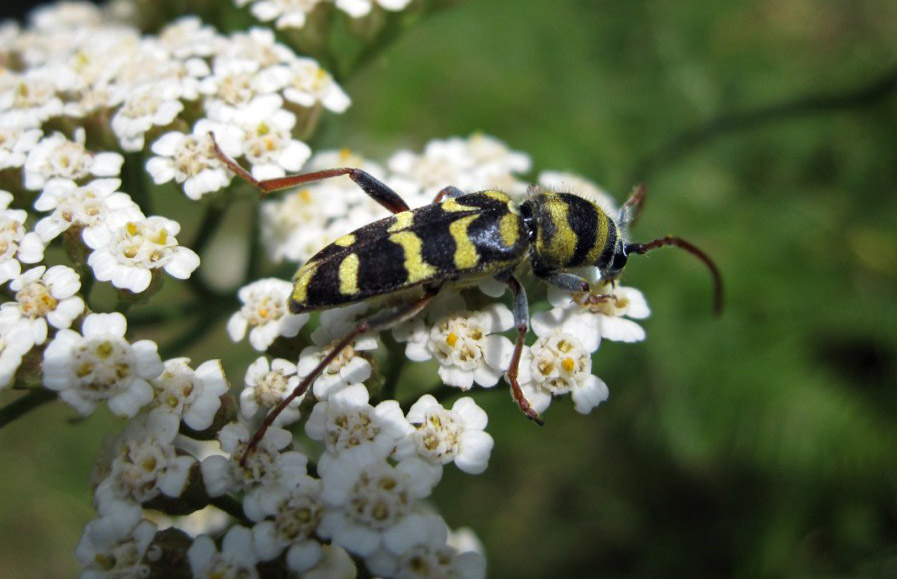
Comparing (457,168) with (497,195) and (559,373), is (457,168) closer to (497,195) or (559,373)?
(497,195)

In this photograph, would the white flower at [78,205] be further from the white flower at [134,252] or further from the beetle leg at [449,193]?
the beetle leg at [449,193]

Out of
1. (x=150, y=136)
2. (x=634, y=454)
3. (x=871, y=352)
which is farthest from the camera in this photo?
(x=634, y=454)

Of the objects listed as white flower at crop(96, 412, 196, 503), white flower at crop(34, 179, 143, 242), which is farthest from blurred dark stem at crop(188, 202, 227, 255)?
white flower at crop(96, 412, 196, 503)

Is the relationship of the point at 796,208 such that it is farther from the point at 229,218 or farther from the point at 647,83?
the point at 229,218

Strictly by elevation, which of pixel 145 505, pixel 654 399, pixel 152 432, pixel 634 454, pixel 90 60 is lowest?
pixel 634 454

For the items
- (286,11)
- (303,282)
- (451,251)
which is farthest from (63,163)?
(451,251)

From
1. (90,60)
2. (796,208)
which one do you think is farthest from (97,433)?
(796,208)

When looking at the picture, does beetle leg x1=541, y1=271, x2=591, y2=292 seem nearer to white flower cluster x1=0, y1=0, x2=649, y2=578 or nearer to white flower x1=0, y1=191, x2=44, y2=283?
white flower cluster x1=0, y1=0, x2=649, y2=578
